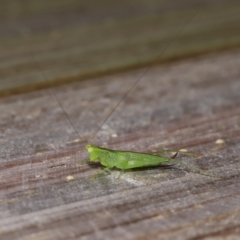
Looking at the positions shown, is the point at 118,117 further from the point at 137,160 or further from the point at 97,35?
the point at 97,35

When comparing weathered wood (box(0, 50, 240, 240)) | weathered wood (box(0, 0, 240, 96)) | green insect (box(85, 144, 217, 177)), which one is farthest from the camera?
weathered wood (box(0, 0, 240, 96))

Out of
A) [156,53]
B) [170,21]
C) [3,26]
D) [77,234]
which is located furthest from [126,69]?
[77,234]

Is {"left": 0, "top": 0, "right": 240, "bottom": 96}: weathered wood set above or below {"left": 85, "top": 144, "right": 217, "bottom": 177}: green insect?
below

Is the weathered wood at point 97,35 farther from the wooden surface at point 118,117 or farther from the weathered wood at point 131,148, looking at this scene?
the weathered wood at point 131,148

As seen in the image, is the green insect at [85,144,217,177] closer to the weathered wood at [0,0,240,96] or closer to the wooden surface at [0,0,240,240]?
the wooden surface at [0,0,240,240]

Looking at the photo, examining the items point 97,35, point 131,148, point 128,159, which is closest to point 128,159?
point 128,159

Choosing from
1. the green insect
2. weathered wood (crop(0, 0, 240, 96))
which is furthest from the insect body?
weathered wood (crop(0, 0, 240, 96))

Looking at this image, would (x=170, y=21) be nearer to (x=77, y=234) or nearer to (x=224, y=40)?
(x=224, y=40)

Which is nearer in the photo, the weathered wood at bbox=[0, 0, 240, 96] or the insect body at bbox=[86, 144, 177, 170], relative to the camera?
the insect body at bbox=[86, 144, 177, 170]

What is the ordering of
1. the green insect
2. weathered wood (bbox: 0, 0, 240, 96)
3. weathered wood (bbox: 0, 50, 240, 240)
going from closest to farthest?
weathered wood (bbox: 0, 50, 240, 240)
the green insect
weathered wood (bbox: 0, 0, 240, 96)
